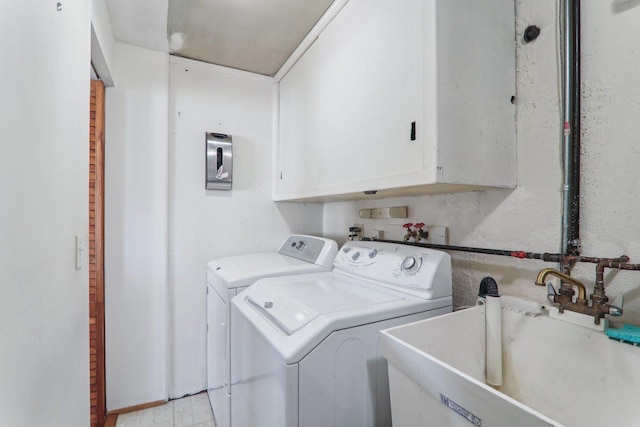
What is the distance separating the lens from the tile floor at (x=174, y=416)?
185 centimetres

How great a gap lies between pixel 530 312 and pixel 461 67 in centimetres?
90

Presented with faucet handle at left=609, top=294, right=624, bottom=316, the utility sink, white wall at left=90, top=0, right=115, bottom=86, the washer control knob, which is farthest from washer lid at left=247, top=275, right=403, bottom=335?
white wall at left=90, top=0, right=115, bottom=86

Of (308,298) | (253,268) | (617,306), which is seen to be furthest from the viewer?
(253,268)

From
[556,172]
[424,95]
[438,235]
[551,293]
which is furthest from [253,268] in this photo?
[556,172]

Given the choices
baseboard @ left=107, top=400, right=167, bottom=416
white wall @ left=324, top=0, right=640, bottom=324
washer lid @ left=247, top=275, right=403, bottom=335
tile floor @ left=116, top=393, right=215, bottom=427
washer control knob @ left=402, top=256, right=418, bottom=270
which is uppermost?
white wall @ left=324, top=0, right=640, bottom=324

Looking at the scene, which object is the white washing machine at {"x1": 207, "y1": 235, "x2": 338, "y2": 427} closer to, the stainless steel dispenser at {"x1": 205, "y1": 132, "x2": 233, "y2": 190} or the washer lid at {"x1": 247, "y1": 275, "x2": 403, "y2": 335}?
the washer lid at {"x1": 247, "y1": 275, "x2": 403, "y2": 335}

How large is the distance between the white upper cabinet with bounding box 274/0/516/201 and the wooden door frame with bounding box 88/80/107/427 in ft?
4.82

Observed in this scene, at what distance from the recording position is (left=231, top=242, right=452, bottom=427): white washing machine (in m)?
0.92

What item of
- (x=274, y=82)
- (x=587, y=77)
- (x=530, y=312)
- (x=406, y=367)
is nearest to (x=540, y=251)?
(x=530, y=312)

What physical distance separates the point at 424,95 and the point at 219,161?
1607 millimetres

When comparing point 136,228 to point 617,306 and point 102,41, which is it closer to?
point 102,41

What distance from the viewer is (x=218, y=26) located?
177 cm

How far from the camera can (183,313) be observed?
2.13 metres

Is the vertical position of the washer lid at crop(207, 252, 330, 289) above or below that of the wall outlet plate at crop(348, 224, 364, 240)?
below
